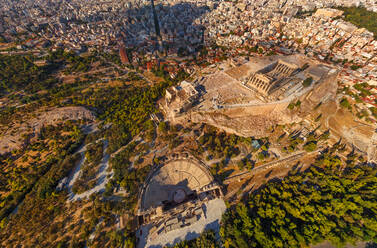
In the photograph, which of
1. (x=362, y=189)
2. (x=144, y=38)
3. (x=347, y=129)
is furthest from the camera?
(x=144, y=38)

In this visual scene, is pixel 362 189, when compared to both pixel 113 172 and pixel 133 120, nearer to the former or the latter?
pixel 113 172

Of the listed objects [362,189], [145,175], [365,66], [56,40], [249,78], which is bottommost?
[362,189]

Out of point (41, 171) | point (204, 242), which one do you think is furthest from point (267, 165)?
point (41, 171)

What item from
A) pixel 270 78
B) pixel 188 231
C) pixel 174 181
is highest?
A: pixel 270 78

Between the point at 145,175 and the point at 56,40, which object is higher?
the point at 56,40

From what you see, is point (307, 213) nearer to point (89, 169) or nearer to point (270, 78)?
point (270, 78)

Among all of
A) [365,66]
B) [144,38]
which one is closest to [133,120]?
[144,38]

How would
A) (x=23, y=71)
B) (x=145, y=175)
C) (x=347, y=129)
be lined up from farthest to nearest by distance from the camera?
1. (x=23, y=71)
2. (x=347, y=129)
3. (x=145, y=175)

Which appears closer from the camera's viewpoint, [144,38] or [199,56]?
[199,56]

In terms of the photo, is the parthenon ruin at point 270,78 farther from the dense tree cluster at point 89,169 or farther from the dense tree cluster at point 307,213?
the dense tree cluster at point 89,169

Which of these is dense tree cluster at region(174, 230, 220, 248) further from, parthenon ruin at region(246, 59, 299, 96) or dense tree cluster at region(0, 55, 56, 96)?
dense tree cluster at region(0, 55, 56, 96)
